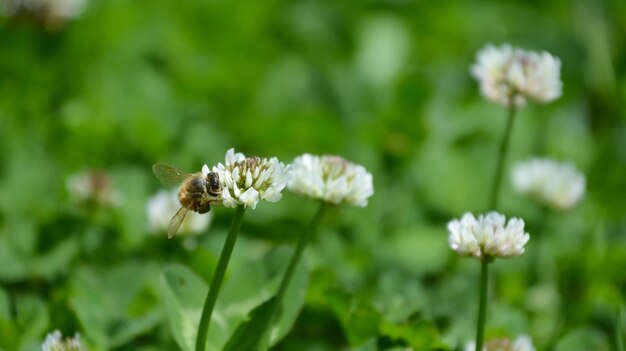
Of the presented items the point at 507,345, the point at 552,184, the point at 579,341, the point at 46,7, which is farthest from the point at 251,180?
the point at 46,7

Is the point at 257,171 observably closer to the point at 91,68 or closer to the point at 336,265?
the point at 336,265

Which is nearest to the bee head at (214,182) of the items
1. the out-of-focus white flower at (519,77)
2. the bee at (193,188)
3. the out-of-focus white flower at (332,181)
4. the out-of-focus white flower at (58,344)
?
the bee at (193,188)

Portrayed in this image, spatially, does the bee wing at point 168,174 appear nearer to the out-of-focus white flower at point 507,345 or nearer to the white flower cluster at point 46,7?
the out-of-focus white flower at point 507,345

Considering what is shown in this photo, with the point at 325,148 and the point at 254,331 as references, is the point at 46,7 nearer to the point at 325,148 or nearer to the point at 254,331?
the point at 325,148

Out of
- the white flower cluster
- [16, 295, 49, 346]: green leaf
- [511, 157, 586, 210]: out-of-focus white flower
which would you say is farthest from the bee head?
the white flower cluster

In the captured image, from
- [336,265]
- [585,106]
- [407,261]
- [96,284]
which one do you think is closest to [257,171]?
[96,284]
